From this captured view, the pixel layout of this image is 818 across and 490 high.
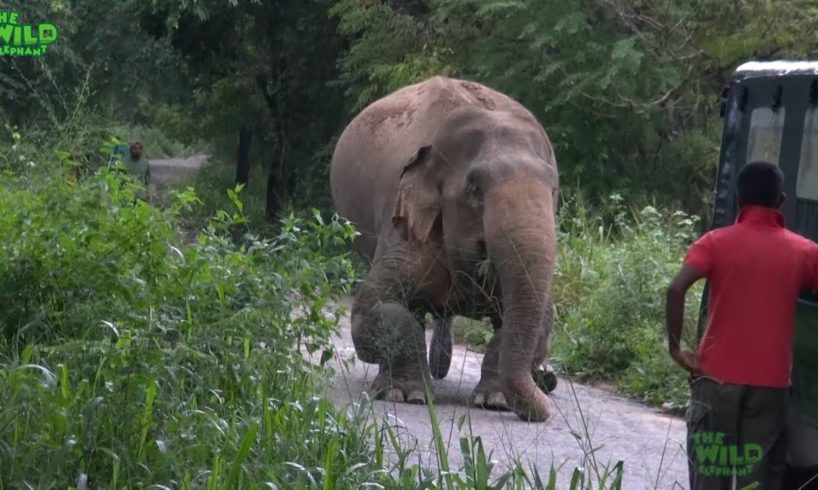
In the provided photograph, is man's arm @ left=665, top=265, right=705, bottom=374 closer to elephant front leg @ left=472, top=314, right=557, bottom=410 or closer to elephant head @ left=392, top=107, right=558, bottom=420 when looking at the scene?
elephant head @ left=392, top=107, right=558, bottom=420

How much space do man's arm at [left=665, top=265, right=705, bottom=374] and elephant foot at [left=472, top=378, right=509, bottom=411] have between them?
3.41 m

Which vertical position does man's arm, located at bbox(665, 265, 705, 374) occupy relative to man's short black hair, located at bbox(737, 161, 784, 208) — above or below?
below

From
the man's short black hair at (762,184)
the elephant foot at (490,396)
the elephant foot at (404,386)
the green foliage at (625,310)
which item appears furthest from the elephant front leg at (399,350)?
the man's short black hair at (762,184)

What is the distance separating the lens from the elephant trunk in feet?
30.7

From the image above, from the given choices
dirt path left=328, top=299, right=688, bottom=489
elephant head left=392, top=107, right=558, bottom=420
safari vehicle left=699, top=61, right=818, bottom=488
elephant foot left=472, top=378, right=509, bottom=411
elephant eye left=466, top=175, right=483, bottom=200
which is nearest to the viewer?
safari vehicle left=699, top=61, right=818, bottom=488

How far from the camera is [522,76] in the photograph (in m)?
19.0

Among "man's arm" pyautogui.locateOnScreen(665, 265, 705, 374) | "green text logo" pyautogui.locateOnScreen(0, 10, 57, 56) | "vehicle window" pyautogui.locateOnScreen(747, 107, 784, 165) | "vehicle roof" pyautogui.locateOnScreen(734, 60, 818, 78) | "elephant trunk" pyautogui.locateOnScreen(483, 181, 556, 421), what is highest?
"vehicle roof" pyautogui.locateOnScreen(734, 60, 818, 78)

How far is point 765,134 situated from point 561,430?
2.72 meters

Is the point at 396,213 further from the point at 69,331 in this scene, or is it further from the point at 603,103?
the point at 603,103

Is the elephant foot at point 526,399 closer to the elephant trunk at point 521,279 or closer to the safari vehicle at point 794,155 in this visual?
the elephant trunk at point 521,279

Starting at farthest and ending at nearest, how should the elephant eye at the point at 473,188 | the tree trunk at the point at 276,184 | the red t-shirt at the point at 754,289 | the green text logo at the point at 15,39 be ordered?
the tree trunk at the point at 276,184, the green text logo at the point at 15,39, the elephant eye at the point at 473,188, the red t-shirt at the point at 754,289

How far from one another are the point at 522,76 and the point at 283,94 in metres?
6.94

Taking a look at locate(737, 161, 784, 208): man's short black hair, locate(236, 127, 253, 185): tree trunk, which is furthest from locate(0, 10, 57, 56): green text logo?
locate(236, 127, 253, 185): tree trunk

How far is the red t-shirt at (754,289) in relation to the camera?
610cm
